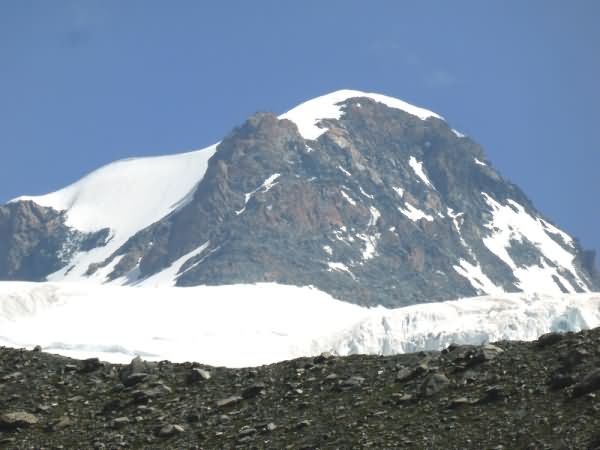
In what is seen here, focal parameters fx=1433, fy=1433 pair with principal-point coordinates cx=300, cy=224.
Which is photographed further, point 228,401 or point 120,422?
point 228,401

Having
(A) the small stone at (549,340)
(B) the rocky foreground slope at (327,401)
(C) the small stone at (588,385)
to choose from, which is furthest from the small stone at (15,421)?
(C) the small stone at (588,385)

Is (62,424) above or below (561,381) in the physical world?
below

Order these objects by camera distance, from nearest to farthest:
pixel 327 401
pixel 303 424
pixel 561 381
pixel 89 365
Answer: pixel 561 381
pixel 303 424
pixel 327 401
pixel 89 365

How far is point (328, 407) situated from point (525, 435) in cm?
536

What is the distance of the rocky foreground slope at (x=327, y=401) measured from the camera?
89.8ft

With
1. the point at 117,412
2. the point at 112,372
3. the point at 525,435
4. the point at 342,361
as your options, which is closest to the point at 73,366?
the point at 112,372

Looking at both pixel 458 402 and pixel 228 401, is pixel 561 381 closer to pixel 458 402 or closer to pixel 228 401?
pixel 458 402

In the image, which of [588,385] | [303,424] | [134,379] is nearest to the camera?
[588,385]

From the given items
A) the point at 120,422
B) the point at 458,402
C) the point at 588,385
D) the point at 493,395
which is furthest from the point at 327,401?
the point at 588,385

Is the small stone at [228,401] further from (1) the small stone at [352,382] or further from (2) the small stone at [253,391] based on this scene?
(1) the small stone at [352,382]

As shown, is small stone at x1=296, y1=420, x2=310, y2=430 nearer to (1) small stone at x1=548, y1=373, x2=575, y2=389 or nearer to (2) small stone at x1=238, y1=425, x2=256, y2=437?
(2) small stone at x1=238, y1=425, x2=256, y2=437

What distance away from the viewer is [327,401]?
30.8 m

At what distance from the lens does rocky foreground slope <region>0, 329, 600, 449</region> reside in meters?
27.4

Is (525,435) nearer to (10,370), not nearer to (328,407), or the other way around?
(328,407)
